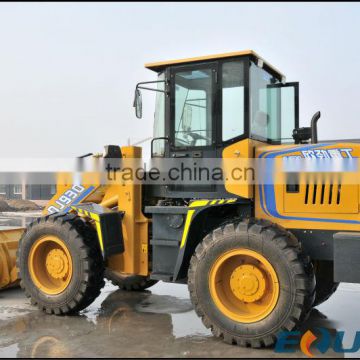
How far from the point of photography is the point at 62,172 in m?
6.64

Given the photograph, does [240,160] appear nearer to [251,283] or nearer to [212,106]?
[212,106]

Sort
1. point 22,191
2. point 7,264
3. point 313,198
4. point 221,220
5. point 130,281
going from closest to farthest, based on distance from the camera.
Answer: point 313,198
point 221,220
point 7,264
point 130,281
point 22,191

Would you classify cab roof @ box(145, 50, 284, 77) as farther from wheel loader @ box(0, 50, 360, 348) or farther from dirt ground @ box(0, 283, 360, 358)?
dirt ground @ box(0, 283, 360, 358)

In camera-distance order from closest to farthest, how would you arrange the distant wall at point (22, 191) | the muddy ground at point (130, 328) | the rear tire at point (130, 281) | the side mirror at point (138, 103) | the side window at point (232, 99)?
the muddy ground at point (130, 328), the side window at point (232, 99), the side mirror at point (138, 103), the rear tire at point (130, 281), the distant wall at point (22, 191)

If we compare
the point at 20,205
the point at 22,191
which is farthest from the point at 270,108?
the point at 20,205

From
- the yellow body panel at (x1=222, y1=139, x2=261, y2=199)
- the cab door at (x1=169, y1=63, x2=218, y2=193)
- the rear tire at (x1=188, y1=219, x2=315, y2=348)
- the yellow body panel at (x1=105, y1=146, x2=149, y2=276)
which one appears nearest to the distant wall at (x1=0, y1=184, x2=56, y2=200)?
the yellow body panel at (x1=105, y1=146, x2=149, y2=276)

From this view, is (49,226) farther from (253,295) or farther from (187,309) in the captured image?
(253,295)

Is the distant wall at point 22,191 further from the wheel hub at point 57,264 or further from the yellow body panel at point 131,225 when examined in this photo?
the yellow body panel at point 131,225

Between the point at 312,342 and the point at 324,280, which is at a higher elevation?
the point at 324,280

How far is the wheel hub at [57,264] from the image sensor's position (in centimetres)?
588

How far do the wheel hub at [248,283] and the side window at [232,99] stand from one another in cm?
146

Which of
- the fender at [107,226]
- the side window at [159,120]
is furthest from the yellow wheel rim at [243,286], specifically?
the side window at [159,120]

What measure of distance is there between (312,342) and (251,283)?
0.92 meters

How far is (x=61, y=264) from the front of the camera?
19.3ft
